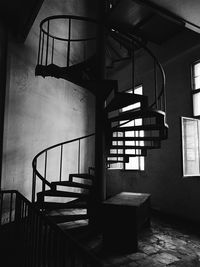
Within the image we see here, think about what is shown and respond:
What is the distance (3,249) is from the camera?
2.68 meters

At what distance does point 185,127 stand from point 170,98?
1.15 meters

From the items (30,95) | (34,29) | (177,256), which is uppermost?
(34,29)

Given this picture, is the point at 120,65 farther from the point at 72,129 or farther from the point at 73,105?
the point at 72,129

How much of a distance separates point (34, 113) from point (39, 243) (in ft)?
10.0

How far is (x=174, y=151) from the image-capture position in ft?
14.8

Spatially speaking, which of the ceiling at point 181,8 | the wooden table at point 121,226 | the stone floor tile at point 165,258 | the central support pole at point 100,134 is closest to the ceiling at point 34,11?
the ceiling at point 181,8

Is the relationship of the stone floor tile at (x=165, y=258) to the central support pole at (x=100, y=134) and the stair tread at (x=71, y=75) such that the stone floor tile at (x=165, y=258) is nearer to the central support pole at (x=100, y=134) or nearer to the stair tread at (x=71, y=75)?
the central support pole at (x=100, y=134)

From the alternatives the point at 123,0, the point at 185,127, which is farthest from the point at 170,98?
the point at 123,0

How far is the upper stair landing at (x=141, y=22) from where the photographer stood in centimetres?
381

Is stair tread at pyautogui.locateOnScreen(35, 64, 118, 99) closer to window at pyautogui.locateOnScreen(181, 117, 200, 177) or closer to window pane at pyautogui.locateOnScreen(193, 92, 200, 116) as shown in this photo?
window at pyautogui.locateOnScreen(181, 117, 200, 177)

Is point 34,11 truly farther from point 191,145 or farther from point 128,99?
point 191,145

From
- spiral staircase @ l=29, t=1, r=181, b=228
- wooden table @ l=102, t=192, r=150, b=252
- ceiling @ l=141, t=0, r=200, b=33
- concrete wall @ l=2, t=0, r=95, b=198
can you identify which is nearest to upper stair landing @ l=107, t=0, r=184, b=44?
spiral staircase @ l=29, t=1, r=181, b=228

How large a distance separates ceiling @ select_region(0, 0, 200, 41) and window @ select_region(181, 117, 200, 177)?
1.58 m

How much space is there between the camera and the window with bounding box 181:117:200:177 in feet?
12.0
